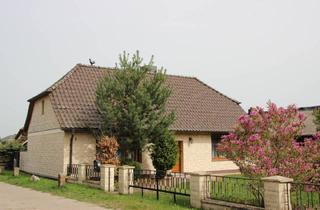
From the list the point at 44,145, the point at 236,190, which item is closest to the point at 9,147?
the point at 44,145

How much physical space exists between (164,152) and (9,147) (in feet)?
46.7

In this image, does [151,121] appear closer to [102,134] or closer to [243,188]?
[102,134]

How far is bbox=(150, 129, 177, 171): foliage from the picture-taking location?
782 inches

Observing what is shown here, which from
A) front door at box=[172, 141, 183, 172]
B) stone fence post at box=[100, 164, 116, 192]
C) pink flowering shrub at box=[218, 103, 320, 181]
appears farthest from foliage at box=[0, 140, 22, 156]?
pink flowering shrub at box=[218, 103, 320, 181]

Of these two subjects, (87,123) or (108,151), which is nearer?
(108,151)

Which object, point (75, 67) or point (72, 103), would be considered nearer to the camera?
point (72, 103)

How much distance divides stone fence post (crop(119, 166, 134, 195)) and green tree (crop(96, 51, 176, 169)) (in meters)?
3.89

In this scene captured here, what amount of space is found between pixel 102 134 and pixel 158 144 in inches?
113

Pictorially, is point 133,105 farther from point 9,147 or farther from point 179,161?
point 9,147

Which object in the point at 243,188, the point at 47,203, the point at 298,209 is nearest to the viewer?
the point at 298,209

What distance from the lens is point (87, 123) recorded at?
20.6 m

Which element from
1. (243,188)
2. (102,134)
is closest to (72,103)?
(102,134)

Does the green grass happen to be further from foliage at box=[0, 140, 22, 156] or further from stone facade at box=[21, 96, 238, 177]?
foliage at box=[0, 140, 22, 156]

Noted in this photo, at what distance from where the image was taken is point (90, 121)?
820 inches
